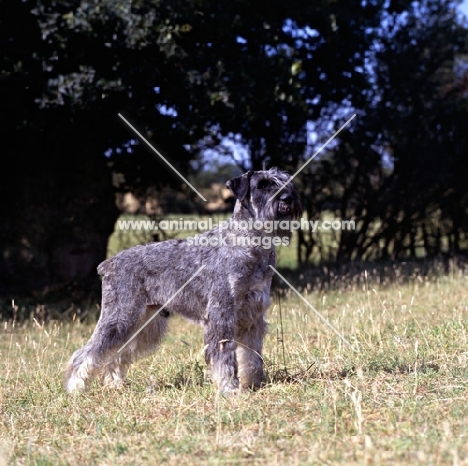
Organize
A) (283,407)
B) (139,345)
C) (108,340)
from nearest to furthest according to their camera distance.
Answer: (283,407), (108,340), (139,345)

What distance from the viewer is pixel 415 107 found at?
14609mm

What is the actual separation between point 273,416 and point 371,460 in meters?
1.09

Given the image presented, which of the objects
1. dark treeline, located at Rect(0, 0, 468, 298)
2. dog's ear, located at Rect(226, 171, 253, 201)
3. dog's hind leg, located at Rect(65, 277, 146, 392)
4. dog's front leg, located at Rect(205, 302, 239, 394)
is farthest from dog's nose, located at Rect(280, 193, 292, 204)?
dark treeline, located at Rect(0, 0, 468, 298)

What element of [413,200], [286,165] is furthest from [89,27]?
[413,200]

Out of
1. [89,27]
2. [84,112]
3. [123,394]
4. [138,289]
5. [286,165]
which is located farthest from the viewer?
[286,165]

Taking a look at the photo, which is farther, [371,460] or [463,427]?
[463,427]

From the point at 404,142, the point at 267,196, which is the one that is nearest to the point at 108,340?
the point at 267,196

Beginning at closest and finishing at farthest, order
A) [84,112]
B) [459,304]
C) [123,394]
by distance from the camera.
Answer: [123,394], [459,304], [84,112]

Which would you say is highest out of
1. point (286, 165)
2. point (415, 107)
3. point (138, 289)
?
point (415, 107)

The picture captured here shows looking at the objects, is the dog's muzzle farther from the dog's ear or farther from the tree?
the tree

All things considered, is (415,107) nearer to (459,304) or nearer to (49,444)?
(459,304)

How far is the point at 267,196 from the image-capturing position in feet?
19.3

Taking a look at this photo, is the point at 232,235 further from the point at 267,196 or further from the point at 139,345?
the point at 139,345

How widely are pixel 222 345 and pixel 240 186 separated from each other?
1.39 metres
